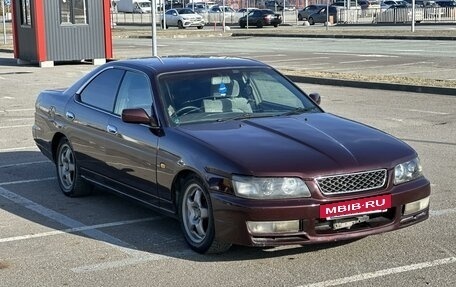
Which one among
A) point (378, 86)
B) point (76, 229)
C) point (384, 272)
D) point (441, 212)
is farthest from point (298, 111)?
point (378, 86)

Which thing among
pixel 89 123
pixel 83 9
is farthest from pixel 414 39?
pixel 89 123

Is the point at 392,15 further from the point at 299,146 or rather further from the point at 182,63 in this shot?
the point at 299,146

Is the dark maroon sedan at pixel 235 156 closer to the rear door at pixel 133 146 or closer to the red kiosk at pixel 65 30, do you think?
the rear door at pixel 133 146

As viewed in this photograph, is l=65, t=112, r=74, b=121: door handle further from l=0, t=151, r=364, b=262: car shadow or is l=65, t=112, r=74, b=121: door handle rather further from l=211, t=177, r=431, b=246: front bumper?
l=211, t=177, r=431, b=246: front bumper

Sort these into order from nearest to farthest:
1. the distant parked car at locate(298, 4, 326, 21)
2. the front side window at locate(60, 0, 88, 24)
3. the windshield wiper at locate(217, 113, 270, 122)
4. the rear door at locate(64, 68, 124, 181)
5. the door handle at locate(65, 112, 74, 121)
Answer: the windshield wiper at locate(217, 113, 270, 122)
the rear door at locate(64, 68, 124, 181)
the door handle at locate(65, 112, 74, 121)
the front side window at locate(60, 0, 88, 24)
the distant parked car at locate(298, 4, 326, 21)

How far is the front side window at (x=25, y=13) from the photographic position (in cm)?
2654

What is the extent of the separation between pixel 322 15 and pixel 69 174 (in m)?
61.1

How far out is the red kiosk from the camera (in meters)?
26.0

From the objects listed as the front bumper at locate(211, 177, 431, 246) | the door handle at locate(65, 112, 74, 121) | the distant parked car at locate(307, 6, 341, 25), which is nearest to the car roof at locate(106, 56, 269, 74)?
the door handle at locate(65, 112, 74, 121)

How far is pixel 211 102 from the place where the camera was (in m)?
6.69

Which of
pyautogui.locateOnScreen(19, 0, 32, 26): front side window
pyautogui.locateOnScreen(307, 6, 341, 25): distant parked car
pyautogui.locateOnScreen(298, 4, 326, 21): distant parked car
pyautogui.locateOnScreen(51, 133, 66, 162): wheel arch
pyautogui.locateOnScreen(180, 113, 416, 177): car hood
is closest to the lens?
pyautogui.locateOnScreen(180, 113, 416, 177): car hood

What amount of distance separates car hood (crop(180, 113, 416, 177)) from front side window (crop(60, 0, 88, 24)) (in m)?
20.7

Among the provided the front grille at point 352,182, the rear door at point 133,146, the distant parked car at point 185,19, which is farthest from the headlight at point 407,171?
the distant parked car at point 185,19

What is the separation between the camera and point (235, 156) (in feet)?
18.5
